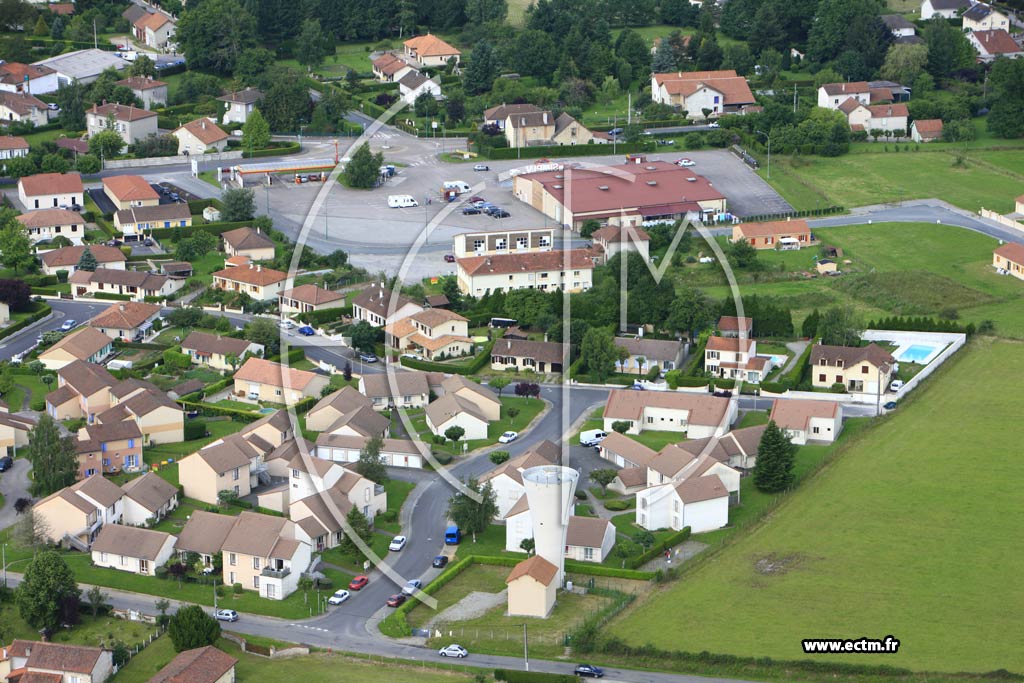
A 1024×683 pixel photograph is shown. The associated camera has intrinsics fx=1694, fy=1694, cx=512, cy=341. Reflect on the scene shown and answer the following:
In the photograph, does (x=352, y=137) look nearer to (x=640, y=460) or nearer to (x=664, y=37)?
(x=664, y=37)

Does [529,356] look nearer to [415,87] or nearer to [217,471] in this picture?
[217,471]

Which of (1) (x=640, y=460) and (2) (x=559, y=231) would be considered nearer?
(1) (x=640, y=460)

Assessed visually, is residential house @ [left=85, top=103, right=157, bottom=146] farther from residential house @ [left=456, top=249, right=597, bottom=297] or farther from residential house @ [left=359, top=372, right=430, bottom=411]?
residential house @ [left=359, top=372, right=430, bottom=411]

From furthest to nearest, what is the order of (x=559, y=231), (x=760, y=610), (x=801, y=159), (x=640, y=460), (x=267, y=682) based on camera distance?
(x=801, y=159) < (x=559, y=231) < (x=640, y=460) < (x=760, y=610) < (x=267, y=682)

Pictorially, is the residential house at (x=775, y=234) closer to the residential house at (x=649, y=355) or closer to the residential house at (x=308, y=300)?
the residential house at (x=649, y=355)

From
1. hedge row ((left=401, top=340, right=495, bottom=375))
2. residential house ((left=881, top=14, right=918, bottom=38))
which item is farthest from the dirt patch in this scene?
residential house ((left=881, top=14, right=918, bottom=38))

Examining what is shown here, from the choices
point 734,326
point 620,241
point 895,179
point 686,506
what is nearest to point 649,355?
point 734,326

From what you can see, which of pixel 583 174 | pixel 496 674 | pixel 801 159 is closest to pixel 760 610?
pixel 496 674
